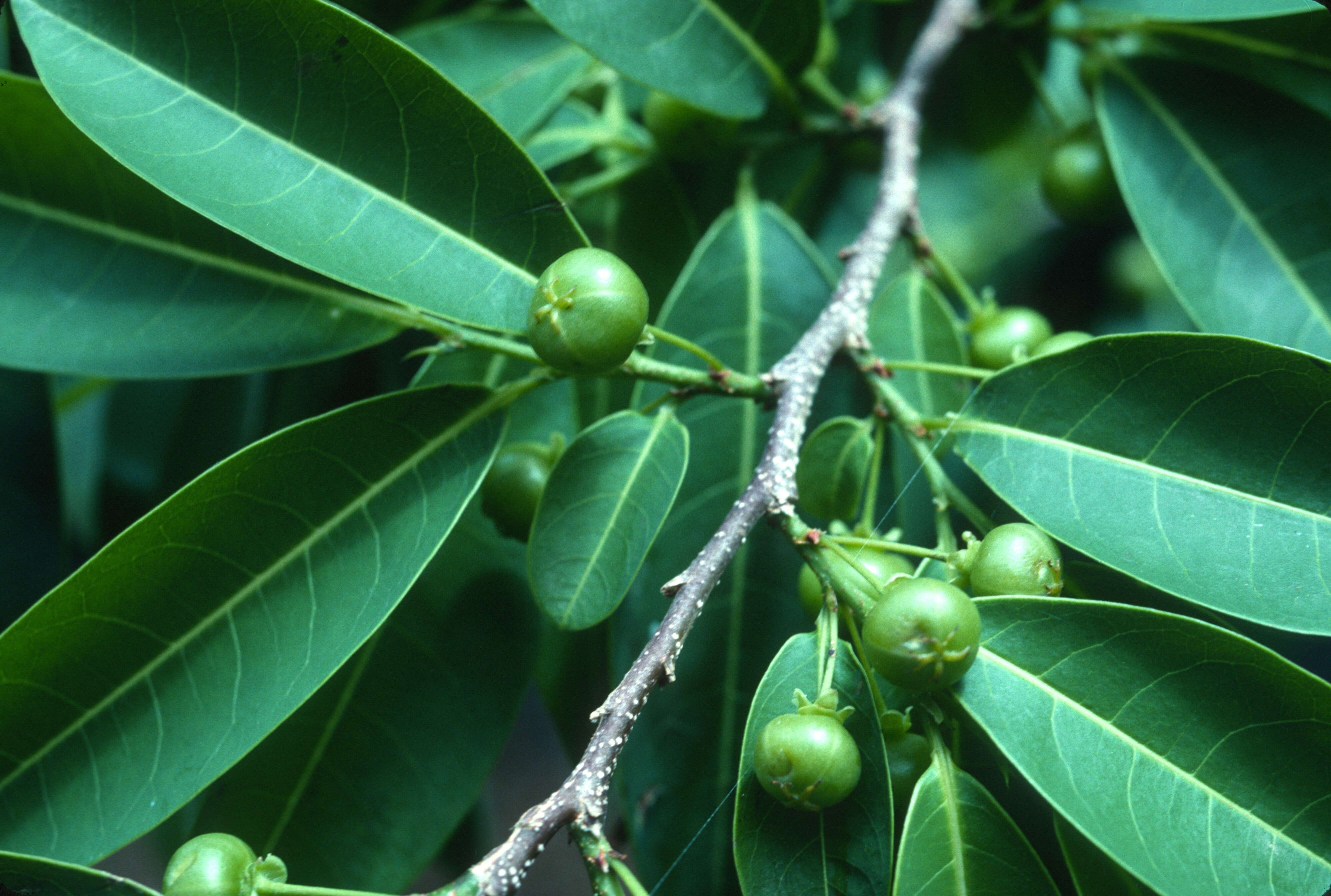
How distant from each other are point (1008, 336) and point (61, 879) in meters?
1.17

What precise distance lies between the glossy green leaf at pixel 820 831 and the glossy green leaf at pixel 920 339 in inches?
22.7

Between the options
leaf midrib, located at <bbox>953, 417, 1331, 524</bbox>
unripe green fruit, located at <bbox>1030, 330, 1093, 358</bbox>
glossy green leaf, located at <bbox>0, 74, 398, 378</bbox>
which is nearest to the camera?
leaf midrib, located at <bbox>953, 417, 1331, 524</bbox>

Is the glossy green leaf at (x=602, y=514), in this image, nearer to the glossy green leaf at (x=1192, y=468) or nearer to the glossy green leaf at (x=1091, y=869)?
the glossy green leaf at (x=1192, y=468)

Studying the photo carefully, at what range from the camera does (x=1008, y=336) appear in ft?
3.98

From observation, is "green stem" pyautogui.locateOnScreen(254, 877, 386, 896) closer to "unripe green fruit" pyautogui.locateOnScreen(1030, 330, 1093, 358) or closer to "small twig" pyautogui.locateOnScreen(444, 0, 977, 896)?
"small twig" pyautogui.locateOnScreen(444, 0, 977, 896)

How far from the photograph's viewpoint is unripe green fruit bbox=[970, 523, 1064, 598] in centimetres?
87

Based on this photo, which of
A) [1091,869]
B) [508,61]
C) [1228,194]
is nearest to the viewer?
[1091,869]

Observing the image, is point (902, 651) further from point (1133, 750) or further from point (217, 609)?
point (217, 609)

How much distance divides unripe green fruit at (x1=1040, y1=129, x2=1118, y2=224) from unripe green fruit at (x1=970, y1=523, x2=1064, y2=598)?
3.01 ft

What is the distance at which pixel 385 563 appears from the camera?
38.7 inches

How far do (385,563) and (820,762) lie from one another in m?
0.49

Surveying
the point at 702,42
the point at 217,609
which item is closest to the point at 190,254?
the point at 217,609

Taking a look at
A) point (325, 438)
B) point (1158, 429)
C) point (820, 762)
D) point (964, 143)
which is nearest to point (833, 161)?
point (964, 143)

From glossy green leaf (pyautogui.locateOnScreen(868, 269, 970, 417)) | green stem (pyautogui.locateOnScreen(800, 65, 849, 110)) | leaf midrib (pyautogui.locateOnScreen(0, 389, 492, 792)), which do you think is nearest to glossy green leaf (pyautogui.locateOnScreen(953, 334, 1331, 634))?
glossy green leaf (pyautogui.locateOnScreen(868, 269, 970, 417))
